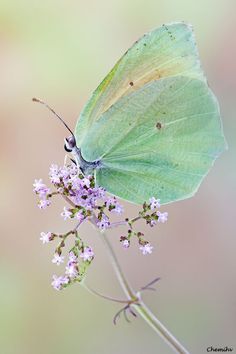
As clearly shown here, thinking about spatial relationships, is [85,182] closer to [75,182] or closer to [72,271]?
[75,182]

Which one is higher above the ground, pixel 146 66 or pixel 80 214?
pixel 146 66

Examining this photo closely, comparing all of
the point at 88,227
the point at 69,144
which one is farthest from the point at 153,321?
the point at 88,227

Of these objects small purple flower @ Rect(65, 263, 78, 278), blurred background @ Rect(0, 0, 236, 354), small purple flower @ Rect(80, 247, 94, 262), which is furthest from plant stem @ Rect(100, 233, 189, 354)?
blurred background @ Rect(0, 0, 236, 354)

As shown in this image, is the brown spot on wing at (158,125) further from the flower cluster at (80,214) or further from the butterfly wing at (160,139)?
the flower cluster at (80,214)

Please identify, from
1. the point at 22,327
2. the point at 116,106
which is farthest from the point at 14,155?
the point at 116,106

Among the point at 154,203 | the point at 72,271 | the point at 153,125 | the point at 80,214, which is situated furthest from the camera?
the point at 153,125
